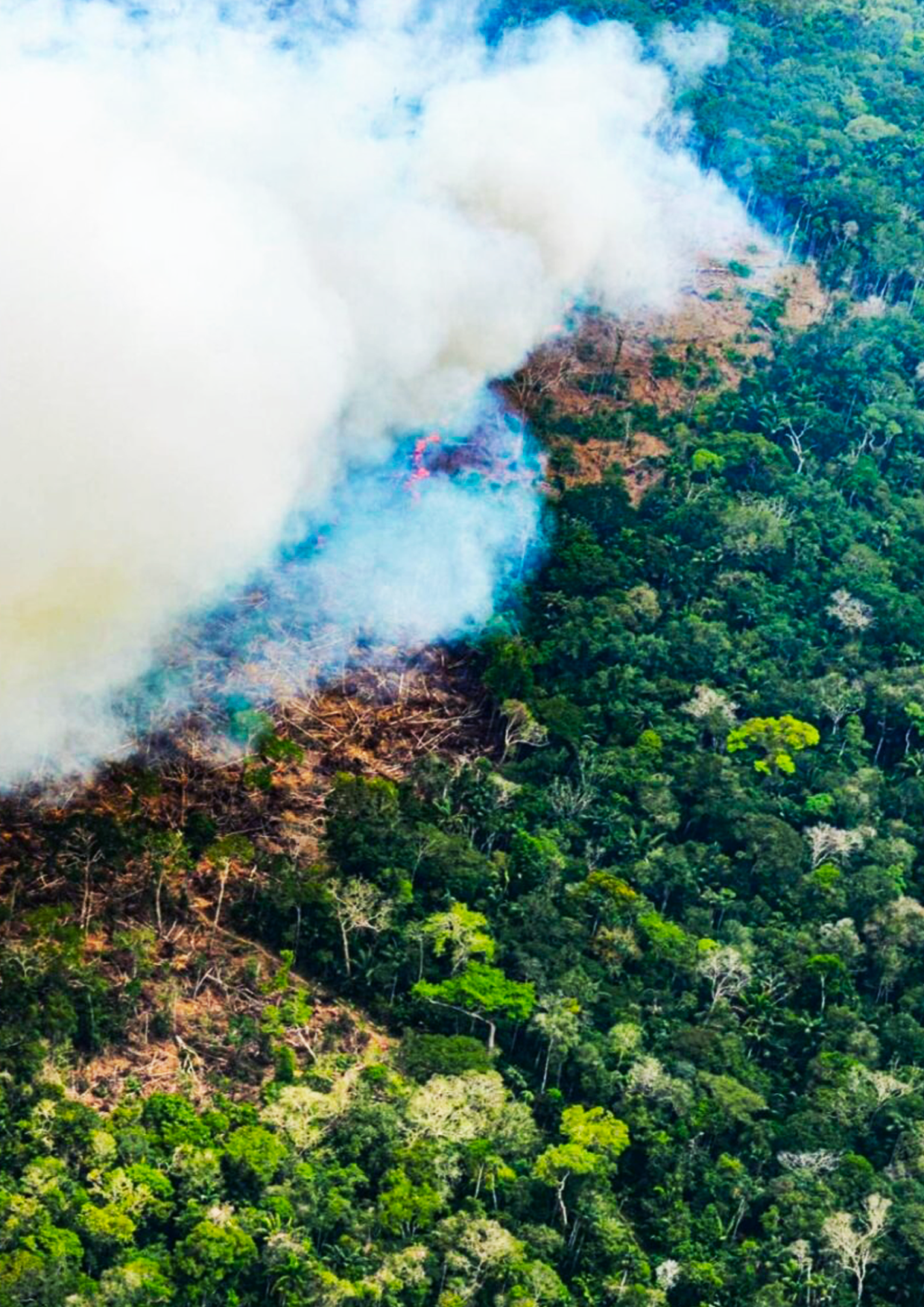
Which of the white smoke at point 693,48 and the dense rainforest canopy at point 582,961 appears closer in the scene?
the dense rainforest canopy at point 582,961

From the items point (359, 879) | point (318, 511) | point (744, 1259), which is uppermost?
point (318, 511)

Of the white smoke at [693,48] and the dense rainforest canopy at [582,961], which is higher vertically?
the white smoke at [693,48]

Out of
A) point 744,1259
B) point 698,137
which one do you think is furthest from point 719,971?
point 698,137

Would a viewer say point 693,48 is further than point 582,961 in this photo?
Yes

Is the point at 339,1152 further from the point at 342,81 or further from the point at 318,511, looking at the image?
the point at 342,81

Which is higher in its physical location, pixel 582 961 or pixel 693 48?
pixel 693 48

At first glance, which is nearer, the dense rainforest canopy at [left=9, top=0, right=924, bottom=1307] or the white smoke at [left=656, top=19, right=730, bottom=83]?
the dense rainforest canopy at [left=9, top=0, right=924, bottom=1307]

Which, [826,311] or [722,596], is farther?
[826,311]

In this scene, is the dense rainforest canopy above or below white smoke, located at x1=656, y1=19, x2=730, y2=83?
below
